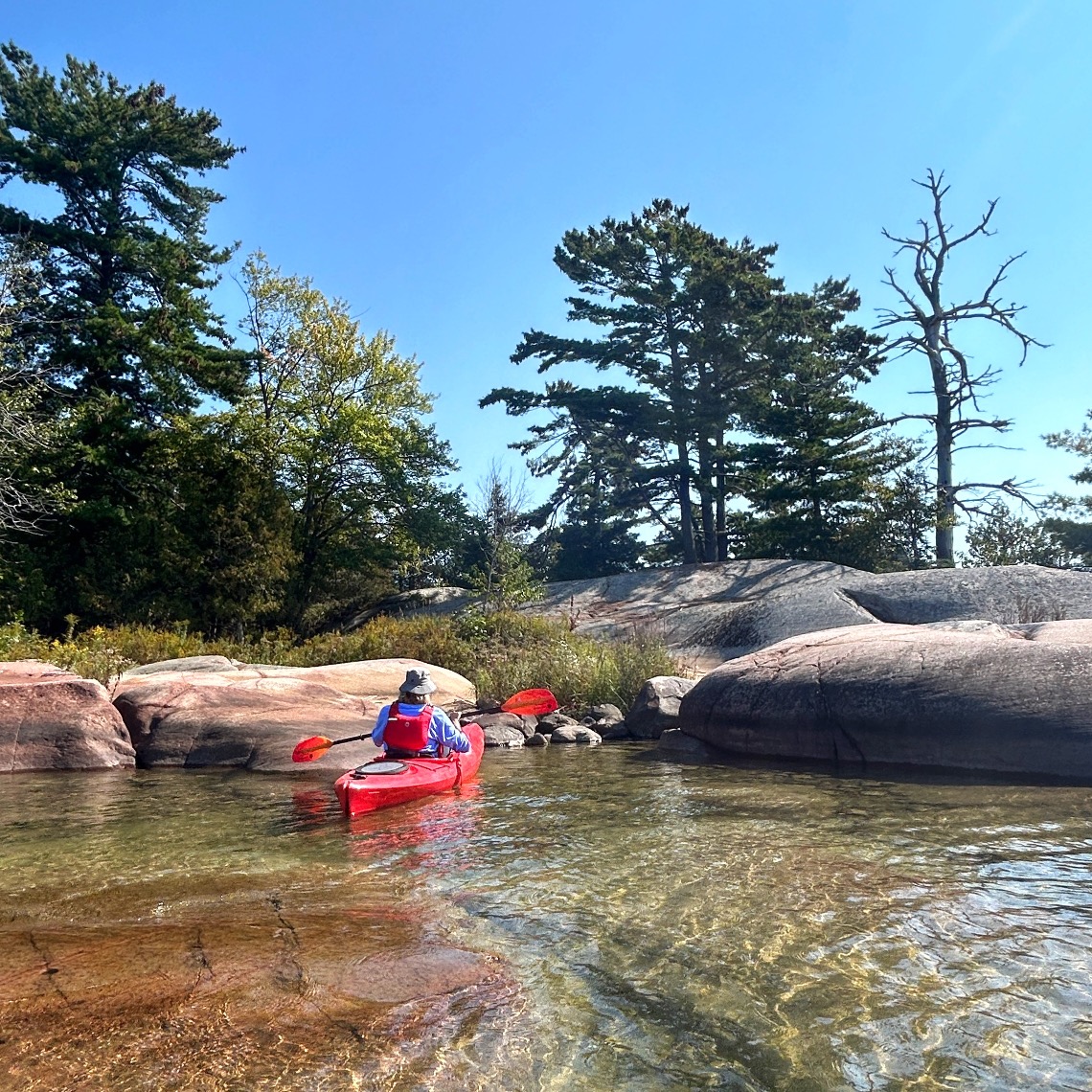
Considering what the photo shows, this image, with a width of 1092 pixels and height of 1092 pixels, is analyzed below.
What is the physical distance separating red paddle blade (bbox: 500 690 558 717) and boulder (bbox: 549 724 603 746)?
71 cm

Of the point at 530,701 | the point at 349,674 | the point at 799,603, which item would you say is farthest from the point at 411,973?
the point at 799,603

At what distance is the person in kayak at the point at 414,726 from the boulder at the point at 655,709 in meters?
4.29

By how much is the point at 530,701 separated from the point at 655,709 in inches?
73.9

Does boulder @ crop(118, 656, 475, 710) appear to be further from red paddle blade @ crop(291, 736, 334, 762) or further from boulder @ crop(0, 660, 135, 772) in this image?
red paddle blade @ crop(291, 736, 334, 762)

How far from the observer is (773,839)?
654 cm

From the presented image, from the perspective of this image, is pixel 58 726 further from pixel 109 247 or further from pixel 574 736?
pixel 109 247

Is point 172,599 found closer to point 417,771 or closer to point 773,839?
point 417,771

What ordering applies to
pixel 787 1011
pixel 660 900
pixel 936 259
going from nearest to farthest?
1. pixel 787 1011
2. pixel 660 900
3. pixel 936 259

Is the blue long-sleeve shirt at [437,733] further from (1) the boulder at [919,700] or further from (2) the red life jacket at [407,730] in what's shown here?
(1) the boulder at [919,700]

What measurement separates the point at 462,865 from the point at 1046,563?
2427 cm

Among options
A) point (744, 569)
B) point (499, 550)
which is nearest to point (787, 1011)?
point (499, 550)

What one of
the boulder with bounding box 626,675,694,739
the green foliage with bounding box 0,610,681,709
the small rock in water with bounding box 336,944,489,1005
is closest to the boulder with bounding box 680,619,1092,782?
the boulder with bounding box 626,675,694,739

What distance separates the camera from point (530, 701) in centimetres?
1352

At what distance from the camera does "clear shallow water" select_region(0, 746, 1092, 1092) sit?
10.5 feet
